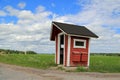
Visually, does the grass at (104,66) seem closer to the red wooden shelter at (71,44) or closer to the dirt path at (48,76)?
the red wooden shelter at (71,44)

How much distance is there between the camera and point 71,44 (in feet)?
76.1

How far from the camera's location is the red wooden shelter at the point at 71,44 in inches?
909

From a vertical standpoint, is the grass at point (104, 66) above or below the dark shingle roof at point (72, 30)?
below

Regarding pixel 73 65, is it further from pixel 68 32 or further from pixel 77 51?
pixel 68 32

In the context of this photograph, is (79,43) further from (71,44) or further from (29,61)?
(29,61)

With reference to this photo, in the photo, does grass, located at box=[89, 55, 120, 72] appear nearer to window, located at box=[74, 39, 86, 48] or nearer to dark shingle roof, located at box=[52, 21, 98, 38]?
window, located at box=[74, 39, 86, 48]

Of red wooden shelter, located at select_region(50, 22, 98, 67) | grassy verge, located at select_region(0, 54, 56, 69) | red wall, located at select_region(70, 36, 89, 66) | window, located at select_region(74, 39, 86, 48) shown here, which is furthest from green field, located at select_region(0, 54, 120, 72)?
window, located at select_region(74, 39, 86, 48)

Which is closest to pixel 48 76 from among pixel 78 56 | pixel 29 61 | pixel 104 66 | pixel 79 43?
pixel 78 56

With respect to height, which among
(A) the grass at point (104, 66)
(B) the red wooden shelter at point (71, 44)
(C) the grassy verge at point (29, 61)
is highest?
(B) the red wooden shelter at point (71, 44)

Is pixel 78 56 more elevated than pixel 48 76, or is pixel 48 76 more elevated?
pixel 78 56

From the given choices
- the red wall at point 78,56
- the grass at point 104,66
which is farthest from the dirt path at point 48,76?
the red wall at point 78,56

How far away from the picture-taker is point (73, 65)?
914 inches

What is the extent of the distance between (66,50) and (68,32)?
5.20 feet

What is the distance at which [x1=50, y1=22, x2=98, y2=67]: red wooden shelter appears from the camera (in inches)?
909
